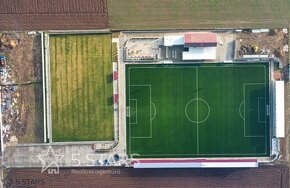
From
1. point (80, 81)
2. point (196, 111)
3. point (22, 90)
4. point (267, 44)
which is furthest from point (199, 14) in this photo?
point (22, 90)

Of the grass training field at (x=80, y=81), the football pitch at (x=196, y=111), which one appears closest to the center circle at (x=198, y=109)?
the football pitch at (x=196, y=111)

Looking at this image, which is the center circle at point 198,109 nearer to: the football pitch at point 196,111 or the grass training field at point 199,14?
the football pitch at point 196,111

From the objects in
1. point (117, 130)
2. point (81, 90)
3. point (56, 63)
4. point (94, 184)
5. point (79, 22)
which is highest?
point (79, 22)

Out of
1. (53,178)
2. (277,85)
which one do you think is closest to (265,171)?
(277,85)

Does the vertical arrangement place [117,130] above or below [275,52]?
below

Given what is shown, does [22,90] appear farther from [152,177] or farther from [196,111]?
[196,111]

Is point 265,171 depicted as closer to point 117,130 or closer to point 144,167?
point 144,167
